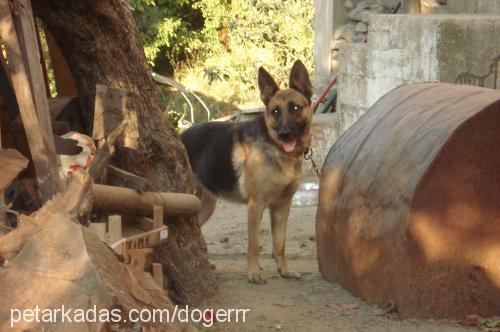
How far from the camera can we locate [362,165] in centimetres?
637

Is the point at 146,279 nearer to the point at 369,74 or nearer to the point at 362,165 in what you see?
the point at 362,165

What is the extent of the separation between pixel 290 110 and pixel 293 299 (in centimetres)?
195

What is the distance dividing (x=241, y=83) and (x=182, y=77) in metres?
1.79

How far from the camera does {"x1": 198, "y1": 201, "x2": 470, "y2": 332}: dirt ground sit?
5688mm

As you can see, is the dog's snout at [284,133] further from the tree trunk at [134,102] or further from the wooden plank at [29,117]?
the wooden plank at [29,117]

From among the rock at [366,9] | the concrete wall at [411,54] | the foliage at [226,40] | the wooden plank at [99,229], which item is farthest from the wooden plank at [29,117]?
the foliage at [226,40]

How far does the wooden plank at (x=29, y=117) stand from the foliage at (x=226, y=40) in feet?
44.7

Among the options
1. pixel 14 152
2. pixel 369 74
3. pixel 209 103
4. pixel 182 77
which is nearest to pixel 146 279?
pixel 14 152

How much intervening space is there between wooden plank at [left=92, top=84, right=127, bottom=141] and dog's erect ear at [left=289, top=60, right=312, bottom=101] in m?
3.04

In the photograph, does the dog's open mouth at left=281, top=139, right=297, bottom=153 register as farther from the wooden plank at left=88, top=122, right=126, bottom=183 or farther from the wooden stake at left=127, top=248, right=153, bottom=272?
the wooden plank at left=88, top=122, right=126, bottom=183

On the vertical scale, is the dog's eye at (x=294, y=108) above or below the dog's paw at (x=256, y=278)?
above

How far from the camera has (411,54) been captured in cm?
970

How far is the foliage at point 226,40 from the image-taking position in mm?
18766

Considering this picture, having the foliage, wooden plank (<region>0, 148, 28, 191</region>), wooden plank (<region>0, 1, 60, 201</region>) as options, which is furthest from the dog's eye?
the foliage
